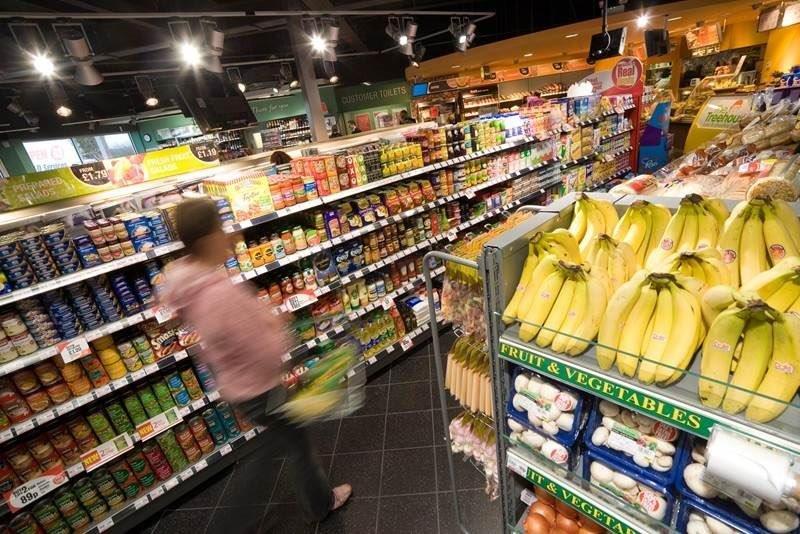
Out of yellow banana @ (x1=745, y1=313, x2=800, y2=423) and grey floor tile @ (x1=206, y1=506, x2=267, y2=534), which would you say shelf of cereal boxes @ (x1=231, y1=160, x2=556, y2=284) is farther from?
yellow banana @ (x1=745, y1=313, x2=800, y2=423)

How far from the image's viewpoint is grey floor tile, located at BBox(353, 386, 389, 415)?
3621 mm

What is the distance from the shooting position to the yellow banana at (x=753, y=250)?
4.20 ft

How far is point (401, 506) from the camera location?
8.98 feet

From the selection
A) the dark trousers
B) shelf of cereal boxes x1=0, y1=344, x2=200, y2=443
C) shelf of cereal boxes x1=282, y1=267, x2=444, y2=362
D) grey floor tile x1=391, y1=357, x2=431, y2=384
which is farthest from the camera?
grey floor tile x1=391, y1=357, x2=431, y2=384

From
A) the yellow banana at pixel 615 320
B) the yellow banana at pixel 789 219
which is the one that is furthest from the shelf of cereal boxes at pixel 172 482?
the yellow banana at pixel 789 219

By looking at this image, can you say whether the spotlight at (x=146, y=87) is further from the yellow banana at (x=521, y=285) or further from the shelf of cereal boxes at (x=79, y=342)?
the yellow banana at (x=521, y=285)

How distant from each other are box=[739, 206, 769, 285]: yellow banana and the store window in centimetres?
1553

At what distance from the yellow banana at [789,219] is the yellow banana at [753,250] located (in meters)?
0.06

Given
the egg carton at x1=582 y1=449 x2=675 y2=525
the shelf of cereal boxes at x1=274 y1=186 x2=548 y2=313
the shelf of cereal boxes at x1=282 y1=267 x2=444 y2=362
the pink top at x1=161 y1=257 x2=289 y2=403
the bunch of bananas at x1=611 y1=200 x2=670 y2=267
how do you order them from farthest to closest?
1. the shelf of cereal boxes at x1=282 y1=267 x2=444 y2=362
2. the shelf of cereal boxes at x1=274 y1=186 x2=548 y2=313
3. the pink top at x1=161 y1=257 x2=289 y2=403
4. the bunch of bananas at x1=611 y1=200 x2=670 y2=267
5. the egg carton at x1=582 y1=449 x2=675 y2=525

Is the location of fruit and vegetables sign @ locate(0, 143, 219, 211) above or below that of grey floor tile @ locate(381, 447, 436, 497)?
above

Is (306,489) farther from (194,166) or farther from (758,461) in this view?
(194,166)

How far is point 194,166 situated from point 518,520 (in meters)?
3.93

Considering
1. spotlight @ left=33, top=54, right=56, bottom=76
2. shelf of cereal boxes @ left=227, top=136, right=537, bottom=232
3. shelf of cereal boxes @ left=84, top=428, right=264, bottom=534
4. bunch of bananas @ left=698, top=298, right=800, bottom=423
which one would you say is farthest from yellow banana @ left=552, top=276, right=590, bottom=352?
spotlight @ left=33, top=54, right=56, bottom=76

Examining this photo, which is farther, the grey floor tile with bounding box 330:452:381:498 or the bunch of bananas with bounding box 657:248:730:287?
the grey floor tile with bounding box 330:452:381:498
